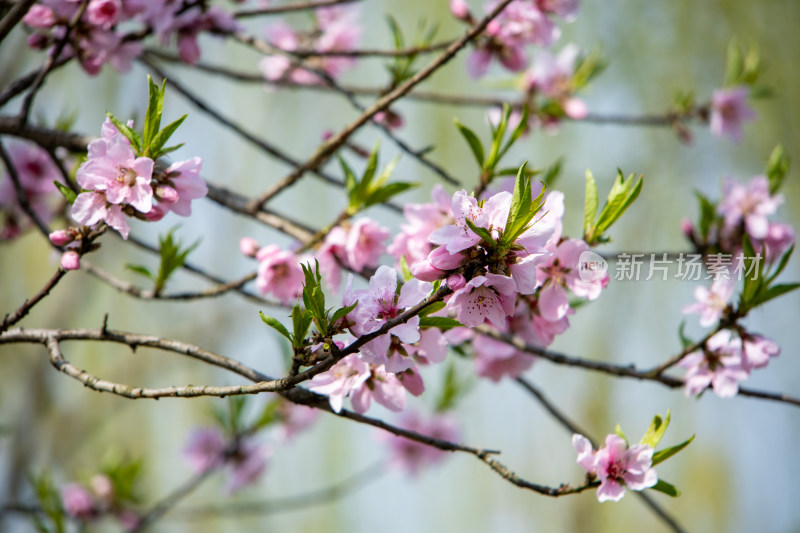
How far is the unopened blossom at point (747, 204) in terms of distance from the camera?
6.12 feet

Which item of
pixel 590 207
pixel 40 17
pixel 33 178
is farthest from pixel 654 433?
pixel 33 178

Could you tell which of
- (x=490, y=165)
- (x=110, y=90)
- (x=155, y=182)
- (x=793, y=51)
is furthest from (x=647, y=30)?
(x=155, y=182)

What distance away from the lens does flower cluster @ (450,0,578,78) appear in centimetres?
197

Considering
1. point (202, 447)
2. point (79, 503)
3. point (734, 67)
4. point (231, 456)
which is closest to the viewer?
point (734, 67)

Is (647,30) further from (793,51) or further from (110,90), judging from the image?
(110,90)

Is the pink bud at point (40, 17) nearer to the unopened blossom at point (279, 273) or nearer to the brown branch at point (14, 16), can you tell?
the brown branch at point (14, 16)

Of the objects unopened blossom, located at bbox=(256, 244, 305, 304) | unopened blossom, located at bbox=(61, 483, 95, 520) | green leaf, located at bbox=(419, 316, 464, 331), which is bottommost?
green leaf, located at bbox=(419, 316, 464, 331)

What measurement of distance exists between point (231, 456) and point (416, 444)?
37.8 inches

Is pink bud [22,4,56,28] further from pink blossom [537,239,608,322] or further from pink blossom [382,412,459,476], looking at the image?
pink blossom [382,412,459,476]

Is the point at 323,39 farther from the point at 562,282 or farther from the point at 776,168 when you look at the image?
the point at 562,282

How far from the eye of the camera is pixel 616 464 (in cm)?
118

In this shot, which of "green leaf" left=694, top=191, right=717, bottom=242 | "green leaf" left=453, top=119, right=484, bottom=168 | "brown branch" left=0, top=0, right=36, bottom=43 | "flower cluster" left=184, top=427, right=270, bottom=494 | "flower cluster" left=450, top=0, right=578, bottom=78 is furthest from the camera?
"flower cluster" left=184, top=427, right=270, bottom=494

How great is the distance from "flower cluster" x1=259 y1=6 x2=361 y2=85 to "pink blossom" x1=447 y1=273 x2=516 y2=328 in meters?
1.88

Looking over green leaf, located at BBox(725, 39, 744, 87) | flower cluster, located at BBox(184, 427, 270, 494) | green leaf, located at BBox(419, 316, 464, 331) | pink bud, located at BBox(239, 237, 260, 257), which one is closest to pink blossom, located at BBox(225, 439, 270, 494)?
flower cluster, located at BBox(184, 427, 270, 494)
